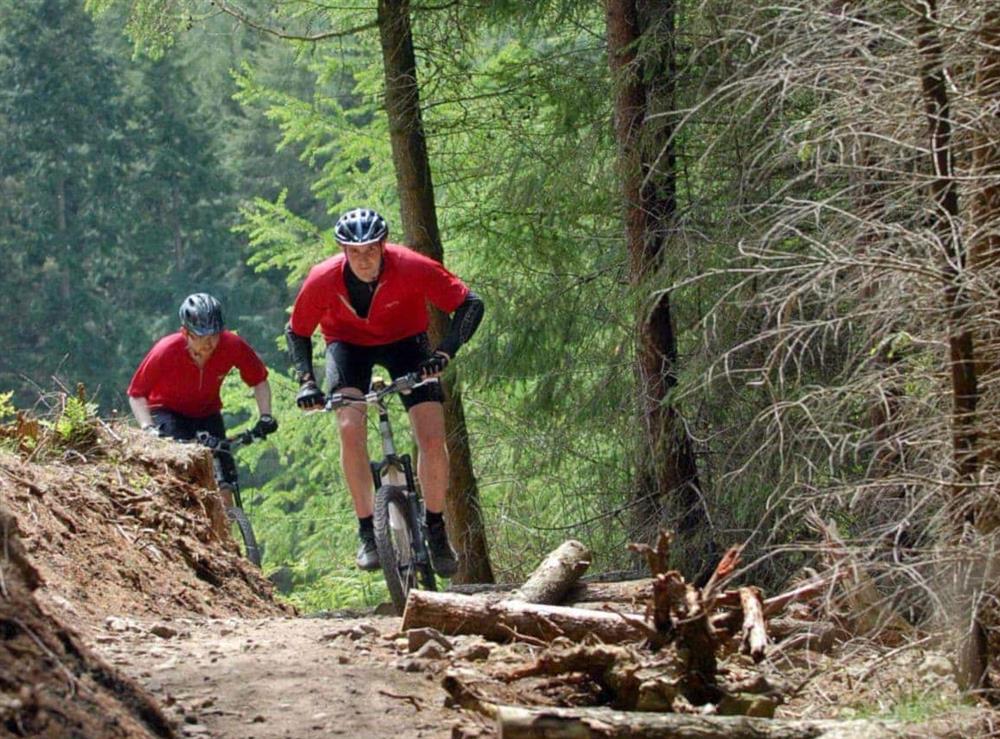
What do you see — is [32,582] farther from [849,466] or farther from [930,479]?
[849,466]

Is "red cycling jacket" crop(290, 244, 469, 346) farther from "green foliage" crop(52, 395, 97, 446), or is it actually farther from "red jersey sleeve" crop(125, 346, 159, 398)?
"red jersey sleeve" crop(125, 346, 159, 398)

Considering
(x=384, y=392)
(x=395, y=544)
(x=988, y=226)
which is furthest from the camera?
(x=395, y=544)

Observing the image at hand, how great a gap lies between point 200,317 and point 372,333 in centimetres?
262

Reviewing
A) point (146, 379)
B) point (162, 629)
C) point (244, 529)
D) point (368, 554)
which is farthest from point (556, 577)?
point (146, 379)

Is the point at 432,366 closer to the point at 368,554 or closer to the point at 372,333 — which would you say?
the point at 372,333

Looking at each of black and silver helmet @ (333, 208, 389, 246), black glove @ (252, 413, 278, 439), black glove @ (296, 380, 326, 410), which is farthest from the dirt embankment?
black and silver helmet @ (333, 208, 389, 246)

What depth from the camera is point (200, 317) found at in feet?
37.8

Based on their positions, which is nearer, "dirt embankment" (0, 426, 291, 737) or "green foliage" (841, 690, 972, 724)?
"dirt embankment" (0, 426, 291, 737)

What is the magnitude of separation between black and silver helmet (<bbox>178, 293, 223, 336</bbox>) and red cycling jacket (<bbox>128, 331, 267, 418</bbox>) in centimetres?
16

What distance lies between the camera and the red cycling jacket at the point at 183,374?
11.8m

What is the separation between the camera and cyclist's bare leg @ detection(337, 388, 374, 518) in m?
9.16

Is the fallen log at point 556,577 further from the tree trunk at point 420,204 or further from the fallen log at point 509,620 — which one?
the tree trunk at point 420,204

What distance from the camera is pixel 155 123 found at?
54.6 meters

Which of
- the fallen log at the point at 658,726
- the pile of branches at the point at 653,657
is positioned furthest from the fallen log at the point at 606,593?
the fallen log at the point at 658,726
